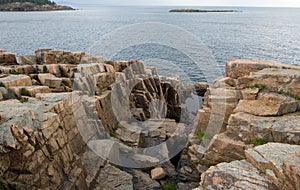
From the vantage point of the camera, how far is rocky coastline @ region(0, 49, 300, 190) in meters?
12.4

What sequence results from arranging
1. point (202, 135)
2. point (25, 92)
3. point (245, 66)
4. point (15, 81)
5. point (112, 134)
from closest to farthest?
point (25, 92) < point (15, 81) < point (202, 135) < point (245, 66) < point (112, 134)

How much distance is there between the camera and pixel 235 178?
11.6 m

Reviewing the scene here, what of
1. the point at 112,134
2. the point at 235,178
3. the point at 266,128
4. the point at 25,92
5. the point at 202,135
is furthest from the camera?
the point at 112,134

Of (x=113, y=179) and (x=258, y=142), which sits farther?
(x=113, y=179)

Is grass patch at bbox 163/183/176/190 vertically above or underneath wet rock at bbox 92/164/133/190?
underneath

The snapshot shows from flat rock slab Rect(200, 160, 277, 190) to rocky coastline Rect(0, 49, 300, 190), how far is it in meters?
0.04

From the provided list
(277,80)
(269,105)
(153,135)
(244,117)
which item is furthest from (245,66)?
(153,135)

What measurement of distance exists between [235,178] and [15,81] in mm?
17890

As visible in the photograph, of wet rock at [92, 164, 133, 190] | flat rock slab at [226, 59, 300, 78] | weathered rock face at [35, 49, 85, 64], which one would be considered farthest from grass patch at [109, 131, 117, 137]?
flat rock slab at [226, 59, 300, 78]

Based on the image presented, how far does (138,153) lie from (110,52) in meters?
43.4

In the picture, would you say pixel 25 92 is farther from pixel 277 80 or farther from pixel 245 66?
pixel 277 80

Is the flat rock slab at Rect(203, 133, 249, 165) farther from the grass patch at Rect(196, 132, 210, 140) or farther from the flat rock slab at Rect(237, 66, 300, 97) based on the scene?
the flat rock slab at Rect(237, 66, 300, 97)

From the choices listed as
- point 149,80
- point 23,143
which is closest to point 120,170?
point 23,143

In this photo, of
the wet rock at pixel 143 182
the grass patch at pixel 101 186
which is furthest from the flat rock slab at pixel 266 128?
the grass patch at pixel 101 186
